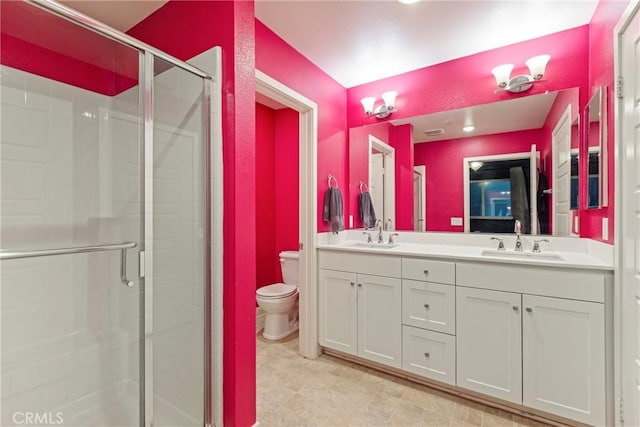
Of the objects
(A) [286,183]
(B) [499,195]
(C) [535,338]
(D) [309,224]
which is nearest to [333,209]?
(D) [309,224]

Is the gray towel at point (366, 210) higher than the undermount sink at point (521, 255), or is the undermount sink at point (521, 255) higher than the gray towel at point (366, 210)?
the gray towel at point (366, 210)

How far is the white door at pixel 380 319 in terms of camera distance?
2041 millimetres

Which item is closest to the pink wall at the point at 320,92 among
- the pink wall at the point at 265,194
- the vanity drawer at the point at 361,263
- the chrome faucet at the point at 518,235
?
the vanity drawer at the point at 361,263

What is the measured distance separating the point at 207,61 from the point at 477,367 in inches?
90.2

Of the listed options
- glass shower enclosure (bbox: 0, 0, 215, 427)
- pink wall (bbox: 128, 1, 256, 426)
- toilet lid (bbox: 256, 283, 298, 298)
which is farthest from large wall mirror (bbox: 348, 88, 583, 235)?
glass shower enclosure (bbox: 0, 0, 215, 427)

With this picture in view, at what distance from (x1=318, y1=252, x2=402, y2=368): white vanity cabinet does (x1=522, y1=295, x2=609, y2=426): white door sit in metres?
0.74

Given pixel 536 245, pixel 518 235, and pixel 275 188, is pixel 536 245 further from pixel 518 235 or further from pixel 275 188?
pixel 275 188

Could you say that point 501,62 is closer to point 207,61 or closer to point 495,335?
point 495,335

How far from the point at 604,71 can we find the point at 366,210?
180 cm

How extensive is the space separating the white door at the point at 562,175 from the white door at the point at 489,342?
76cm

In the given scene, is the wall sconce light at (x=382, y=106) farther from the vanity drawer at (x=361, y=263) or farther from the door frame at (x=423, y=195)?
the vanity drawer at (x=361, y=263)

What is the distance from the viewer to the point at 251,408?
58.4 inches

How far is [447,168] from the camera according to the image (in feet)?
8.11

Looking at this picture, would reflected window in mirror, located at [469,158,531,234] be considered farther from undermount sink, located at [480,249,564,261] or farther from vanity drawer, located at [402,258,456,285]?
vanity drawer, located at [402,258,456,285]
